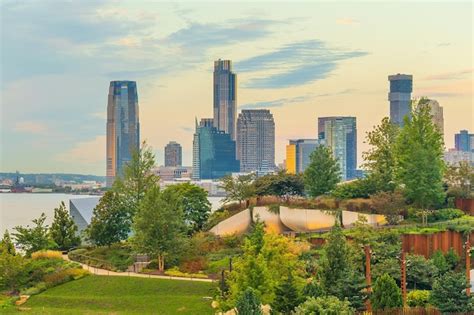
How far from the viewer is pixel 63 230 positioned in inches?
2089

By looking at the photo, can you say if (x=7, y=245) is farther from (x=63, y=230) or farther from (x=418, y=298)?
(x=418, y=298)

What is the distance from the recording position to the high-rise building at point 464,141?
552 feet

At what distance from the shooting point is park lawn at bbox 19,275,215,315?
34375 mm

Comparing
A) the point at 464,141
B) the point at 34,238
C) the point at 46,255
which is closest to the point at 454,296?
the point at 46,255

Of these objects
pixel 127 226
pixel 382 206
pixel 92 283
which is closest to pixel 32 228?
pixel 127 226

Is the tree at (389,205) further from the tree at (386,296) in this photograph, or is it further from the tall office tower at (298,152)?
the tall office tower at (298,152)

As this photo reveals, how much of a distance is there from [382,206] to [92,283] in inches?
767

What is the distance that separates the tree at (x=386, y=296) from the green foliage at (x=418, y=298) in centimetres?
235

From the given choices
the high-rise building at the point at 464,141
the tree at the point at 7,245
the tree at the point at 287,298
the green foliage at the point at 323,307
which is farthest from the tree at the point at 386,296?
the high-rise building at the point at 464,141

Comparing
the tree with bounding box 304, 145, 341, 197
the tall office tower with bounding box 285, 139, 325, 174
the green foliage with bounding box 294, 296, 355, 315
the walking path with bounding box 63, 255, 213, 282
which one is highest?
the tall office tower with bounding box 285, 139, 325, 174

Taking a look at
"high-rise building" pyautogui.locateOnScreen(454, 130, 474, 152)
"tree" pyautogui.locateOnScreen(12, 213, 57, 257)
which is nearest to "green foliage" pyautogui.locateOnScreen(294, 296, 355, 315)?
"tree" pyautogui.locateOnScreen(12, 213, 57, 257)

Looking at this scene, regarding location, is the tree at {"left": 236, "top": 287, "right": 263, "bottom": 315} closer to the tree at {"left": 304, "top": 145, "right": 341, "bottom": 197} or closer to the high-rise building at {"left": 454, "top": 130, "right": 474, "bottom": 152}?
the tree at {"left": 304, "top": 145, "right": 341, "bottom": 197}

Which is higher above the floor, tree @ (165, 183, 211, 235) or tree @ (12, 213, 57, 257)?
tree @ (165, 183, 211, 235)

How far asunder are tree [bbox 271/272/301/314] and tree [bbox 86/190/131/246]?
21.8 m
